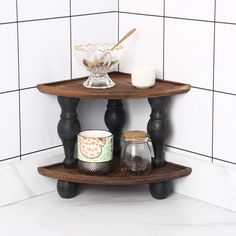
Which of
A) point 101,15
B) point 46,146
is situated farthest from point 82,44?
point 46,146

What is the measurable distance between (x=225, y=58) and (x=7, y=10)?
0.53m

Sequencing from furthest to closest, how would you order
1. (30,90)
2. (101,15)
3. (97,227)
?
1. (101,15)
2. (30,90)
3. (97,227)

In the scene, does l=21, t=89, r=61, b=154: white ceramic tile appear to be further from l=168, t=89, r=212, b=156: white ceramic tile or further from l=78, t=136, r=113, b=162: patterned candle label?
l=168, t=89, r=212, b=156: white ceramic tile

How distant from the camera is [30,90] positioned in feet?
6.30

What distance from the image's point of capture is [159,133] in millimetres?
1939

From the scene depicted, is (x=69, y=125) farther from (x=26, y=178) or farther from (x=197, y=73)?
(x=197, y=73)

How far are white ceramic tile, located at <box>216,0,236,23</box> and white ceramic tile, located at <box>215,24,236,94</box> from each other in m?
0.02

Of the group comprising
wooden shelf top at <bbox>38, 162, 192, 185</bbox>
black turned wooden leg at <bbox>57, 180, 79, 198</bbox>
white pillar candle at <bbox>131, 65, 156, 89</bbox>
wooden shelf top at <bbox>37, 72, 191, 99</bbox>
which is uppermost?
white pillar candle at <bbox>131, 65, 156, 89</bbox>

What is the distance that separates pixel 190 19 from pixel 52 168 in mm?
516

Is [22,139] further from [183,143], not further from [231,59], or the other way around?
[231,59]

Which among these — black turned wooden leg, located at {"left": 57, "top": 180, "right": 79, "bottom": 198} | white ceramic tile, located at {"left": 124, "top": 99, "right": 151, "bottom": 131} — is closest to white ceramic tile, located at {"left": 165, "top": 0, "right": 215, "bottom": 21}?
white ceramic tile, located at {"left": 124, "top": 99, "right": 151, "bottom": 131}

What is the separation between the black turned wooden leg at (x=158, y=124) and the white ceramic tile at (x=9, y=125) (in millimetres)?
334

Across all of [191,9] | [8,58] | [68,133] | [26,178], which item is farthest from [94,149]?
[191,9]

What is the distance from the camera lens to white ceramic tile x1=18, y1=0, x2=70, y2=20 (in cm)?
186
